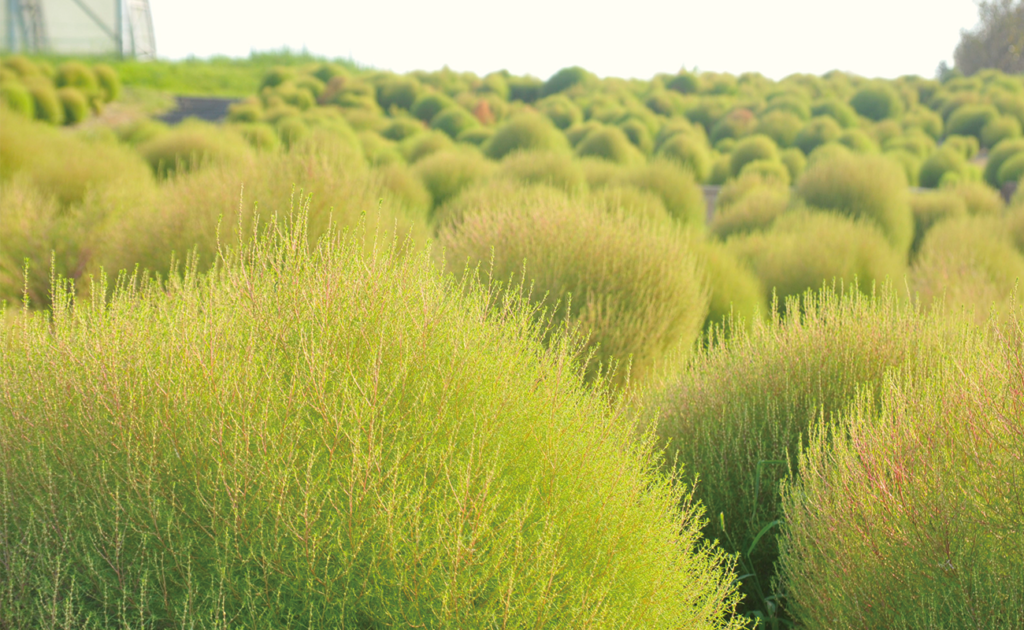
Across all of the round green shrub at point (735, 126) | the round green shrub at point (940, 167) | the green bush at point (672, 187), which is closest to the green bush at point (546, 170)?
the green bush at point (672, 187)

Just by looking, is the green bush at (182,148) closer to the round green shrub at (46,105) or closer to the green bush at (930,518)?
the green bush at (930,518)

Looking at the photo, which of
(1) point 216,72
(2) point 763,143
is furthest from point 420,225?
(1) point 216,72

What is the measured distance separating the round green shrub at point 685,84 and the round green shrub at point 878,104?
39.0 ft

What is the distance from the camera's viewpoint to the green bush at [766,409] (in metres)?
4.57

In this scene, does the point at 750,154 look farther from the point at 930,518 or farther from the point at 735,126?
the point at 930,518

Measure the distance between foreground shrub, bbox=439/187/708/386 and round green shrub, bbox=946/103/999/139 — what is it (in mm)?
29124

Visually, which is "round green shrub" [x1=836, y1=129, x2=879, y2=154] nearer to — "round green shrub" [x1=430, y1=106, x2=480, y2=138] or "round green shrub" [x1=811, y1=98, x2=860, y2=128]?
"round green shrub" [x1=811, y1=98, x2=860, y2=128]

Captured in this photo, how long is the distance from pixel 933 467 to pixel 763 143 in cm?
2081

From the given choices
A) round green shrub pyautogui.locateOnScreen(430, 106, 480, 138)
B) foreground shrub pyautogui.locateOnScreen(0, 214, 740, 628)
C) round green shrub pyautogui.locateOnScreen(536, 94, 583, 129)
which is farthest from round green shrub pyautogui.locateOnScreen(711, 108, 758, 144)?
foreground shrub pyautogui.locateOnScreen(0, 214, 740, 628)

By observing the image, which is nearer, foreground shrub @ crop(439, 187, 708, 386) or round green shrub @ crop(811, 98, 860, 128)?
foreground shrub @ crop(439, 187, 708, 386)

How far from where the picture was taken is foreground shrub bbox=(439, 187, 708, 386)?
6316 millimetres

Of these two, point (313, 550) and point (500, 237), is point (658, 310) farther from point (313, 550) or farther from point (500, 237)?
point (313, 550)

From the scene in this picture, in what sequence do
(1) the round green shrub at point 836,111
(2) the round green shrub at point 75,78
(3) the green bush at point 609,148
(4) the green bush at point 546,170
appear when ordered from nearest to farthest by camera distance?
Answer: (4) the green bush at point 546,170 < (3) the green bush at point 609,148 < (1) the round green shrub at point 836,111 < (2) the round green shrub at point 75,78

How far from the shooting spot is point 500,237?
6.76 m
